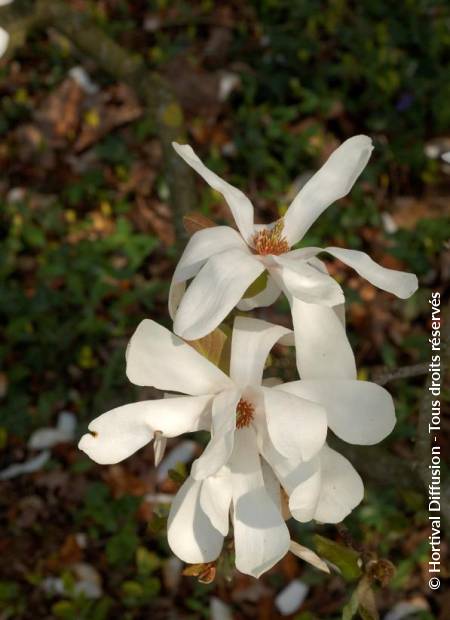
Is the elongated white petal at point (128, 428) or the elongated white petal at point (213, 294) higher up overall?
the elongated white petal at point (213, 294)

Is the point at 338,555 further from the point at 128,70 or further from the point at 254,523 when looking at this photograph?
the point at 128,70

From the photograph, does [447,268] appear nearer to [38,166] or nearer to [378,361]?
[378,361]

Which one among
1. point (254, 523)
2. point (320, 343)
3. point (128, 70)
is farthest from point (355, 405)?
point (128, 70)

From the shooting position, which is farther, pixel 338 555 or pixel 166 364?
pixel 338 555

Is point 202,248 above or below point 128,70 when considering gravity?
above

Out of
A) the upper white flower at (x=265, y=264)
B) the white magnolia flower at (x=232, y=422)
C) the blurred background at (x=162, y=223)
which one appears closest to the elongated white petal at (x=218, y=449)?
the white magnolia flower at (x=232, y=422)

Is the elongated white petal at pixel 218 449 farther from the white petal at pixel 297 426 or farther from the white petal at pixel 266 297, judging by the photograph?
the white petal at pixel 266 297

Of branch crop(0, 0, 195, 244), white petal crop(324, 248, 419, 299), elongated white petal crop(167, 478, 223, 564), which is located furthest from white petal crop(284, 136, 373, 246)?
branch crop(0, 0, 195, 244)
